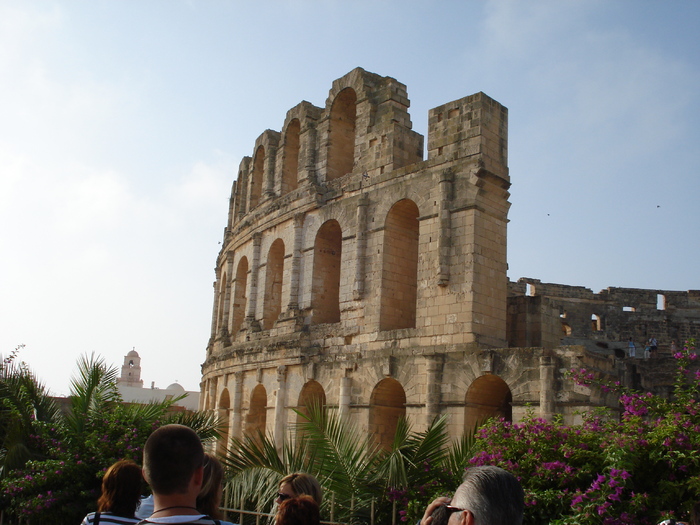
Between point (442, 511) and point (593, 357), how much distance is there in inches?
450

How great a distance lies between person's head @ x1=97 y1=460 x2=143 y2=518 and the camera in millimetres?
4469

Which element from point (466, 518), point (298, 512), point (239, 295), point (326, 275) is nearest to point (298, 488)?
point (298, 512)

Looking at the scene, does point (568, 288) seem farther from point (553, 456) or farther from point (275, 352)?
point (553, 456)

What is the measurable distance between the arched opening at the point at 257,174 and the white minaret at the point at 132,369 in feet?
205

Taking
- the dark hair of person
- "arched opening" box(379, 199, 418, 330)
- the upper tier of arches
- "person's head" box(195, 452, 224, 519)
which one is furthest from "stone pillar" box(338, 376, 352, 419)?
the dark hair of person

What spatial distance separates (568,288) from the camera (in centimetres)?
3553

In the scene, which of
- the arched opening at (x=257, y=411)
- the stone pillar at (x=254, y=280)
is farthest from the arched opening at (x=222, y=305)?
the arched opening at (x=257, y=411)

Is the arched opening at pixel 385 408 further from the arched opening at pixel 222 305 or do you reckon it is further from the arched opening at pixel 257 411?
the arched opening at pixel 222 305

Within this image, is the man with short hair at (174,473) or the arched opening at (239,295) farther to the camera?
the arched opening at (239,295)

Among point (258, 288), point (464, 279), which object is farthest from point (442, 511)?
point (258, 288)

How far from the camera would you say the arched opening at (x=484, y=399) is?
14922 mm

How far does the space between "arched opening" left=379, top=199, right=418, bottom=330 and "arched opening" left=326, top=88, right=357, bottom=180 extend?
3115 millimetres

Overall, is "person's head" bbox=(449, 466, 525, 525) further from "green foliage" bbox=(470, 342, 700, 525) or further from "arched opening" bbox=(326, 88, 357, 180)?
Result: "arched opening" bbox=(326, 88, 357, 180)

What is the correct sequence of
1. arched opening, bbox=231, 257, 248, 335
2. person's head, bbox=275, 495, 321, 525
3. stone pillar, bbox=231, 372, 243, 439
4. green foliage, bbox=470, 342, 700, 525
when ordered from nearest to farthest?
person's head, bbox=275, 495, 321, 525, green foliage, bbox=470, 342, 700, 525, stone pillar, bbox=231, 372, 243, 439, arched opening, bbox=231, 257, 248, 335
